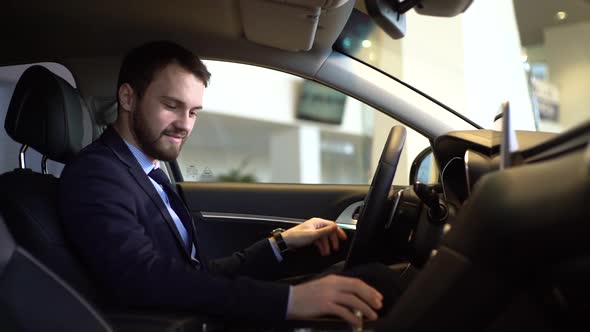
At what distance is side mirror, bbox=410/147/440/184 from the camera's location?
2092 mm

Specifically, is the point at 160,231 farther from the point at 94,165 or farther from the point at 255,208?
the point at 255,208

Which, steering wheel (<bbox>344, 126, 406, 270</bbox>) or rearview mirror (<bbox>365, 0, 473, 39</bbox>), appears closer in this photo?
rearview mirror (<bbox>365, 0, 473, 39</bbox>)

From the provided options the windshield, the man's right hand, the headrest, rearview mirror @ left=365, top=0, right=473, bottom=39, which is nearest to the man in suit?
the man's right hand

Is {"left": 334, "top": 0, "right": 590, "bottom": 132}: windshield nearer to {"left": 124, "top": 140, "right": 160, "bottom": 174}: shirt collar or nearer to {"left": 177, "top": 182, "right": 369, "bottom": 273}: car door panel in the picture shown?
{"left": 177, "top": 182, "right": 369, "bottom": 273}: car door panel

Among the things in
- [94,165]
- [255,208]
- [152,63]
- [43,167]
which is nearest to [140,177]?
[94,165]

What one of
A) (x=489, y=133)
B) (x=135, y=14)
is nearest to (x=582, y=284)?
(x=489, y=133)

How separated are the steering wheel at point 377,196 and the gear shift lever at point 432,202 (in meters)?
0.09

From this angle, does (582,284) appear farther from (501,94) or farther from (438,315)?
(501,94)

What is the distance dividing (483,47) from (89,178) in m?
2.30

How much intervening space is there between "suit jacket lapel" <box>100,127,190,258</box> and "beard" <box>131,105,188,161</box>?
8 cm

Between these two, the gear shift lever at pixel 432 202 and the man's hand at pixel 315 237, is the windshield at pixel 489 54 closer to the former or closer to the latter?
the gear shift lever at pixel 432 202

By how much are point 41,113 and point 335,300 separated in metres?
0.95

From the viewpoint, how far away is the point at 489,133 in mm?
1146

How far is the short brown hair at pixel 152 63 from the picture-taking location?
1.45 m
